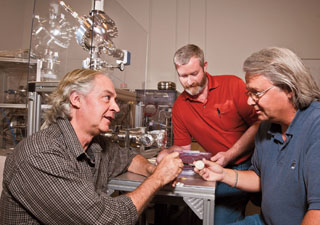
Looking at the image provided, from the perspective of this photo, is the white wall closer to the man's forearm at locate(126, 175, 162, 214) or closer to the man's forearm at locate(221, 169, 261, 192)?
the man's forearm at locate(221, 169, 261, 192)

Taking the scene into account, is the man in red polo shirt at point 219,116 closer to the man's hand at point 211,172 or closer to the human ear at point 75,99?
the man's hand at point 211,172

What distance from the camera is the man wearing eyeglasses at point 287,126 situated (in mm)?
927

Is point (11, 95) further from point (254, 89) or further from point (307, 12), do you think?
point (307, 12)

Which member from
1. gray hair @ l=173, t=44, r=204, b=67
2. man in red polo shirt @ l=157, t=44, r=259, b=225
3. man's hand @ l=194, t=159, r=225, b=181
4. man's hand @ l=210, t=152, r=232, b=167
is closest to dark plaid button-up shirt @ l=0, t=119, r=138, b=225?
man's hand @ l=194, t=159, r=225, b=181

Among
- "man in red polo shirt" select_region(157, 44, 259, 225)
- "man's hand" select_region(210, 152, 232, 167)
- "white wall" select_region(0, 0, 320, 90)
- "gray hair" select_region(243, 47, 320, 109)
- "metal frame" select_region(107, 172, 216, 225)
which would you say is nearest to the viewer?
"gray hair" select_region(243, 47, 320, 109)

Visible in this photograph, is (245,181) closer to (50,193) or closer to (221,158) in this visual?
(221,158)

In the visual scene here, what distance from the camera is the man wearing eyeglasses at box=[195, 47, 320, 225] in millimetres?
927

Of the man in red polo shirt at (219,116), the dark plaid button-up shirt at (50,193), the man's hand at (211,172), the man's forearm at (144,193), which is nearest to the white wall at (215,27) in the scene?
the man in red polo shirt at (219,116)

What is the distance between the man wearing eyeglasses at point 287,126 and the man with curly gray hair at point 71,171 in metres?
0.42

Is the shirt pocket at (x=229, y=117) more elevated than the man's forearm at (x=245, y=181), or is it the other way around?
the shirt pocket at (x=229, y=117)

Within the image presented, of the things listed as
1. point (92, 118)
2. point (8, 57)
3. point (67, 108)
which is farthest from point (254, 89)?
point (8, 57)

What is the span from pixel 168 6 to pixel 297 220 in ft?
12.8

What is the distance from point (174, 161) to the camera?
1169mm

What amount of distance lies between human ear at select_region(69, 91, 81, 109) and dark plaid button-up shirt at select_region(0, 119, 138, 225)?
0.61ft
